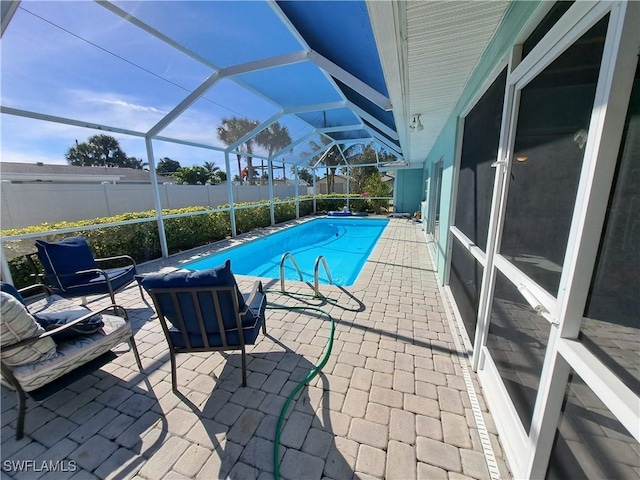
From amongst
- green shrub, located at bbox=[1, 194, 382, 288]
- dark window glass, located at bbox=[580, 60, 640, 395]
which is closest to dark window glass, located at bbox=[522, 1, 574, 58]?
dark window glass, located at bbox=[580, 60, 640, 395]

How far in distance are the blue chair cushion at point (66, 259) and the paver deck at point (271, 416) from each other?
129cm

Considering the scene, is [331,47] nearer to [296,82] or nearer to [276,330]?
[296,82]

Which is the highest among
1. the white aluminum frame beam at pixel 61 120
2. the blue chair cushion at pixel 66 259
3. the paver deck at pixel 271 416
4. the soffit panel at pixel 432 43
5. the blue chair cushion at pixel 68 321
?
the soffit panel at pixel 432 43

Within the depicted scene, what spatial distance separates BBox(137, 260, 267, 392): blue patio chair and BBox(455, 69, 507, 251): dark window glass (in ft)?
7.39

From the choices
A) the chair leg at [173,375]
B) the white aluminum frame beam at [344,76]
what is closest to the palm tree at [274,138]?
the white aluminum frame beam at [344,76]

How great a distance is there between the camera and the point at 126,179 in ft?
66.2

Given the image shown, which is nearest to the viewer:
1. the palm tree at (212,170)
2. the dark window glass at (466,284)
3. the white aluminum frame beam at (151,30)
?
the dark window glass at (466,284)

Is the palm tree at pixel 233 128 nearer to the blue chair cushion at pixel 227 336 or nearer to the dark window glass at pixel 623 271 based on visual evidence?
the blue chair cushion at pixel 227 336

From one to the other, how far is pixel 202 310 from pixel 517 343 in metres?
2.31

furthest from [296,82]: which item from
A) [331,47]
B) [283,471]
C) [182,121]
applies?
[283,471]

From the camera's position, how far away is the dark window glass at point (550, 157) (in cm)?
110

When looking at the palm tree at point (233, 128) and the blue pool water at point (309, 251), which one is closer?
the blue pool water at point (309, 251)

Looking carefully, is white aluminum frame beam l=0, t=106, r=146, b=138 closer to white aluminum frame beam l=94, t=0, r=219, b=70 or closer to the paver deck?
white aluminum frame beam l=94, t=0, r=219, b=70
